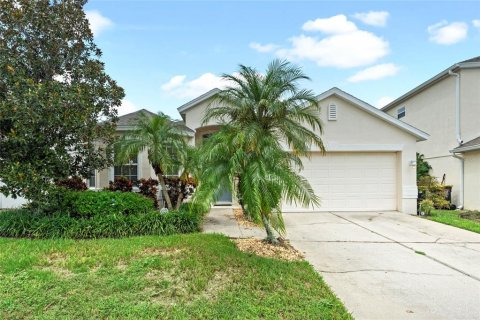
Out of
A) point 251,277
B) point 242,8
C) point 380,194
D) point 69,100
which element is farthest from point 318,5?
point 251,277

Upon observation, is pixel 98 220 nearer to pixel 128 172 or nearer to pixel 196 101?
pixel 128 172

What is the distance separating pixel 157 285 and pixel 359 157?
10200mm

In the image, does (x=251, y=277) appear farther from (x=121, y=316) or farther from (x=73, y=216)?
(x=73, y=216)

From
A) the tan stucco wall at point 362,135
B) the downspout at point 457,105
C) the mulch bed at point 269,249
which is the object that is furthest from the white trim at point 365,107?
the mulch bed at point 269,249

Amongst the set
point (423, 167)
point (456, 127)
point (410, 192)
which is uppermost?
point (456, 127)

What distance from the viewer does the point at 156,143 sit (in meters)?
9.17

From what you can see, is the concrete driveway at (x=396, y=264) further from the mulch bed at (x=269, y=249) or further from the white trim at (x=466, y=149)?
the white trim at (x=466, y=149)

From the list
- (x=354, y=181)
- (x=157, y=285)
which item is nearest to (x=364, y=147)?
(x=354, y=181)

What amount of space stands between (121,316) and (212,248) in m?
2.52

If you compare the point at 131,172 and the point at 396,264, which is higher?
the point at 131,172

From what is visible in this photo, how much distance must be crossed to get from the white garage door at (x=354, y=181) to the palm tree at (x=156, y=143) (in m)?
5.36

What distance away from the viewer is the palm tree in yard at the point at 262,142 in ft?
19.1

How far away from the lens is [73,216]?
323 inches

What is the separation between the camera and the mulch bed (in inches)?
238
